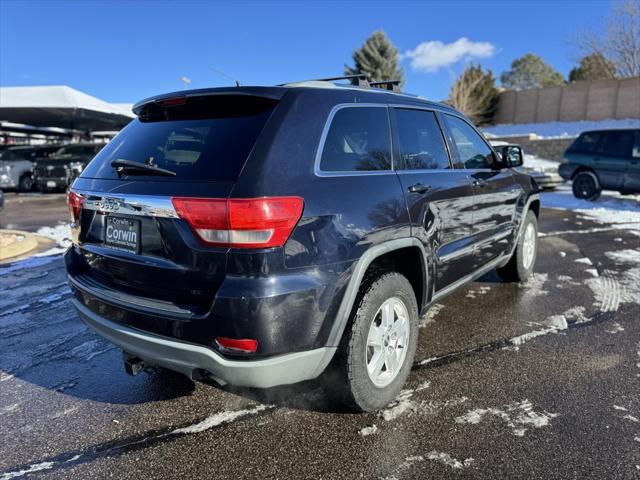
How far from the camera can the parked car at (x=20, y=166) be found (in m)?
17.9

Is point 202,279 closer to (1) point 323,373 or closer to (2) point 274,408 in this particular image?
(1) point 323,373

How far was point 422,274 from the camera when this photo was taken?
311 centimetres

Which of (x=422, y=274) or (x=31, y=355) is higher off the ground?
(x=422, y=274)

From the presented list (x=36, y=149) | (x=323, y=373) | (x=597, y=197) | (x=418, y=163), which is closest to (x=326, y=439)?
(x=323, y=373)

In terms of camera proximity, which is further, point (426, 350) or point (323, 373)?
point (426, 350)

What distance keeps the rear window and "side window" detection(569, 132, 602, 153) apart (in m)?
12.5

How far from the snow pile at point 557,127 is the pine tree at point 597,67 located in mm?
6892

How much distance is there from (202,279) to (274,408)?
110 centimetres

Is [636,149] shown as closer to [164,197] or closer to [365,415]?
[365,415]

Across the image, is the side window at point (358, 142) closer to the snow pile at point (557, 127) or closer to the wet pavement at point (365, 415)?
the wet pavement at point (365, 415)

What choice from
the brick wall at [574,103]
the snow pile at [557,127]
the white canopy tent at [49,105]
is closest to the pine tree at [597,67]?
the brick wall at [574,103]

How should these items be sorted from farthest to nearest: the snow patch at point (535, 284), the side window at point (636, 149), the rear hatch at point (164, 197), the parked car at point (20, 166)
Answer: the parked car at point (20, 166) → the side window at point (636, 149) → the snow patch at point (535, 284) → the rear hatch at point (164, 197)

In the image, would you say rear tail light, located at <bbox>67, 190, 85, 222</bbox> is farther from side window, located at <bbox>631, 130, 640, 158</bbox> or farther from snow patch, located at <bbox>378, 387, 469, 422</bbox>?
side window, located at <bbox>631, 130, 640, 158</bbox>

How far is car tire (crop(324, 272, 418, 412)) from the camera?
257 cm
